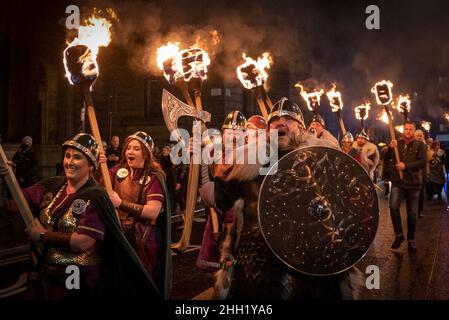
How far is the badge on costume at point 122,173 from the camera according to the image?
470cm

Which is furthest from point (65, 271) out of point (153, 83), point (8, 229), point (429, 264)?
point (153, 83)

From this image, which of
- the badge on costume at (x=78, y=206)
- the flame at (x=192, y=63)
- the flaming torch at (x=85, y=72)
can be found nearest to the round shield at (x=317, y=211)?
the badge on costume at (x=78, y=206)

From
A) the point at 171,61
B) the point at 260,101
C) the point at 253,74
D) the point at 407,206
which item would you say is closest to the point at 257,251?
the point at 260,101

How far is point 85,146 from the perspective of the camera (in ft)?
→ 11.1

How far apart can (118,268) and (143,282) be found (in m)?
0.24

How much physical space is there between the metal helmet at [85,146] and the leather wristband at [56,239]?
607 millimetres

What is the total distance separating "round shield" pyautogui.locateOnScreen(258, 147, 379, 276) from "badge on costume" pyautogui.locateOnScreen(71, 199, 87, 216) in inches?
48.5

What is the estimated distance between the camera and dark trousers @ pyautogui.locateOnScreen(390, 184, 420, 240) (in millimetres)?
7242

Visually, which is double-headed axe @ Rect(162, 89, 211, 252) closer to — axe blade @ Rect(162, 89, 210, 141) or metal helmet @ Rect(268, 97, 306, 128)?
axe blade @ Rect(162, 89, 210, 141)

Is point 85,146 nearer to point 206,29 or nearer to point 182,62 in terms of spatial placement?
point 182,62

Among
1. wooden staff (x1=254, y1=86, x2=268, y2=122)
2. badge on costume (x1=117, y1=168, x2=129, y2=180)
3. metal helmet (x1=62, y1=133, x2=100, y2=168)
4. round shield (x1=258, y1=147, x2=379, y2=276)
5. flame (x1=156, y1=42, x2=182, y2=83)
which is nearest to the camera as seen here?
round shield (x1=258, y1=147, x2=379, y2=276)

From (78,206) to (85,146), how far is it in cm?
46

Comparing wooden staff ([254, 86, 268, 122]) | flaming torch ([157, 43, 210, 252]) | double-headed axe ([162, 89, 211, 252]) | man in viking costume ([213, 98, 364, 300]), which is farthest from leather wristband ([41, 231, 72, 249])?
wooden staff ([254, 86, 268, 122])
